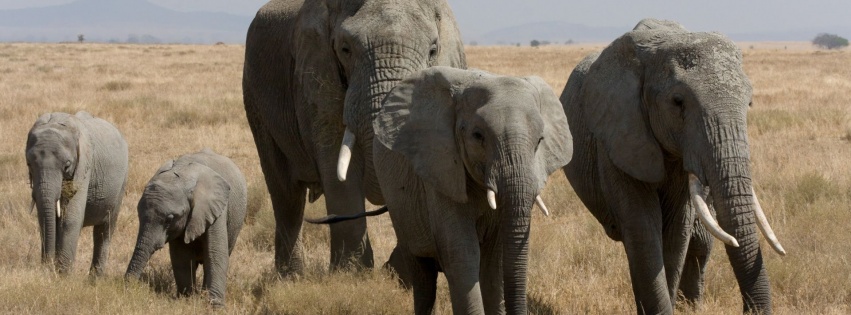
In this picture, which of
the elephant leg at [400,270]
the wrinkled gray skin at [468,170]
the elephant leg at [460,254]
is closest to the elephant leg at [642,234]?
the wrinkled gray skin at [468,170]

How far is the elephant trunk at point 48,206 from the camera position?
699 cm

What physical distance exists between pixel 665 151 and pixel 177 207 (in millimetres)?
2889

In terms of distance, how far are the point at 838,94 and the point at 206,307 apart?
16531 mm

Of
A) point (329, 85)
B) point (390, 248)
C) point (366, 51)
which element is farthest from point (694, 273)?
point (390, 248)

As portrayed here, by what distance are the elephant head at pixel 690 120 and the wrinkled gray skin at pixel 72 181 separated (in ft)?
11.5

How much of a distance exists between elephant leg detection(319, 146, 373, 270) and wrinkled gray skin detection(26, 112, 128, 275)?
5.37ft

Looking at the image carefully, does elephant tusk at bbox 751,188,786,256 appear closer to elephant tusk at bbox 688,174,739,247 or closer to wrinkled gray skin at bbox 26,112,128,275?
elephant tusk at bbox 688,174,739,247

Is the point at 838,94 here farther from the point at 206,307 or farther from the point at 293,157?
the point at 206,307

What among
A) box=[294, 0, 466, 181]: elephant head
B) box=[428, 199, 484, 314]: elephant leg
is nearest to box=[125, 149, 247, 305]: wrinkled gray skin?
box=[294, 0, 466, 181]: elephant head

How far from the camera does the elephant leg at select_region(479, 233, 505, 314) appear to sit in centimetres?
516

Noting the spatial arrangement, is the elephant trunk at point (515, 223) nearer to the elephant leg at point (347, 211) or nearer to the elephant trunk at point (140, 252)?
the elephant leg at point (347, 211)

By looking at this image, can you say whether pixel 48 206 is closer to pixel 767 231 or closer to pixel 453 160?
pixel 453 160

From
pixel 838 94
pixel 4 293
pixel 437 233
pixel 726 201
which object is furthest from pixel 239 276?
pixel 838 94

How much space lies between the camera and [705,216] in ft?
16.0
